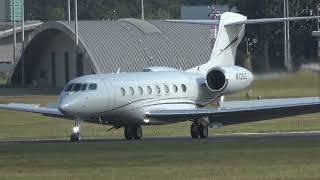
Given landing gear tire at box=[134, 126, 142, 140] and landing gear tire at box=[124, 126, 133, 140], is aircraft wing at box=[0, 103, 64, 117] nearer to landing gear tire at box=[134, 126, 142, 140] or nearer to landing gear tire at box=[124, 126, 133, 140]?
landing gear tire at box=[124, 126, 133, 140]

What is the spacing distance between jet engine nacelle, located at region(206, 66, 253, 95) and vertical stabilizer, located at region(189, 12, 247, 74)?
201cm

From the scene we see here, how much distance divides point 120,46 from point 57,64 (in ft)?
51.4

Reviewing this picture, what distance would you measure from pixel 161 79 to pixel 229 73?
3118mm

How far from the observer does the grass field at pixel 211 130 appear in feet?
144

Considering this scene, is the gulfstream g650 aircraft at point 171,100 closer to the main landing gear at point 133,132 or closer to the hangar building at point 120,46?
the main landing gear at point 133,132

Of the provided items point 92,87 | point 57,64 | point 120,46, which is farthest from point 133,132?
point 57,64

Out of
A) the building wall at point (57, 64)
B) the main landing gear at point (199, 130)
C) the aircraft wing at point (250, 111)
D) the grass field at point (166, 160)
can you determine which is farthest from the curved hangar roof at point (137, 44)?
the grass field at point (166, 160)

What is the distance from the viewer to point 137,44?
119m

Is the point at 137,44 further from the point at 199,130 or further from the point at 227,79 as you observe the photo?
the point at 199,130

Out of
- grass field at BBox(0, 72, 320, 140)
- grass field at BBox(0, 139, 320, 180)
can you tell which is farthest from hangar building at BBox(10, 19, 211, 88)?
grass field at BBox(0, 139, 320, 180)

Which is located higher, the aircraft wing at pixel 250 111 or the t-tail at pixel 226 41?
the t-tail at pixel 226 41

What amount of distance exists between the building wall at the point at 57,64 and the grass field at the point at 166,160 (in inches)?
3129

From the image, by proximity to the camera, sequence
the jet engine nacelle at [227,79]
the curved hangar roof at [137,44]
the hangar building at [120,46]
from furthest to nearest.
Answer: the hangar building at [120,46], the curved hangar roof at [137,44], the jet engine nacelle at [227,79]

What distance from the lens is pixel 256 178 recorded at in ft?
97.2
